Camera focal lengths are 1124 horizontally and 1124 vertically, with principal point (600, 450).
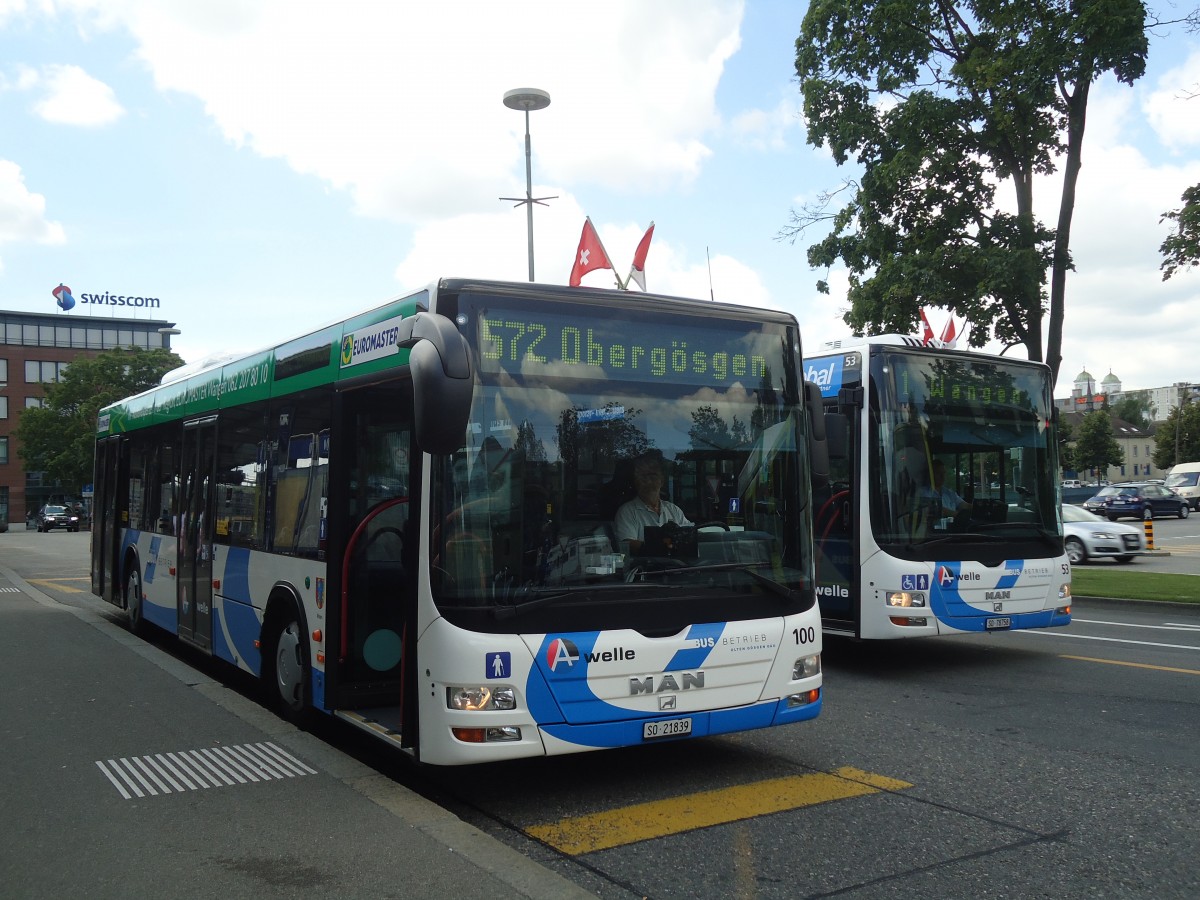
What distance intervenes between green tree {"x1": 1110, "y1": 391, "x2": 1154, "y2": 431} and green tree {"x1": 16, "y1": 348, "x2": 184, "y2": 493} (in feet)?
422

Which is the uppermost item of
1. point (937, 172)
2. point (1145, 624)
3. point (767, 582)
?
point (937, 172)

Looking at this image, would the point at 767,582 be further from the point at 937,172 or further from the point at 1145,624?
the point at 937,172

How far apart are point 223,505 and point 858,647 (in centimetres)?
647

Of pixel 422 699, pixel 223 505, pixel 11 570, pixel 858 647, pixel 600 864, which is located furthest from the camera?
pixel 11 570

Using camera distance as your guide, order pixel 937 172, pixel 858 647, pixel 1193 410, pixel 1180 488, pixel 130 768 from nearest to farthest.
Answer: pixel 130 768 < pixel 858 647 < pixel 937 172 < pixel 1180 488 < pixel 1193 410

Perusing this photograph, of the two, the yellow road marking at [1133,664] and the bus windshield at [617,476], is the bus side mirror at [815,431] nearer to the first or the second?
the bus windshield at [617,476]

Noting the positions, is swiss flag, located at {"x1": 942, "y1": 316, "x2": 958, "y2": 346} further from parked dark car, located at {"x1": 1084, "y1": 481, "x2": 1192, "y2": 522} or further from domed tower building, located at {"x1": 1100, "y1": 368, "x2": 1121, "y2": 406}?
domed tower building, located at {"x1": 1100, "y1": 368, "x2": 1121, "y2": 406}

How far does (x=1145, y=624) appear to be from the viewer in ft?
45.0

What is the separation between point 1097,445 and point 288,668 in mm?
93098

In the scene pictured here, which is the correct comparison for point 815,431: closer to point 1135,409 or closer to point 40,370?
point 40,370

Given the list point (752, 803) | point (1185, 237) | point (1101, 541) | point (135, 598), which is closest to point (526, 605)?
point (752, 803)

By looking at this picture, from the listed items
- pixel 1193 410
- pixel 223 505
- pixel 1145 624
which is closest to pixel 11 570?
pixel 223 505

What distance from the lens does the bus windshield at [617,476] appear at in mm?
5484

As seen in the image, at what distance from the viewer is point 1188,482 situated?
58.9 m
